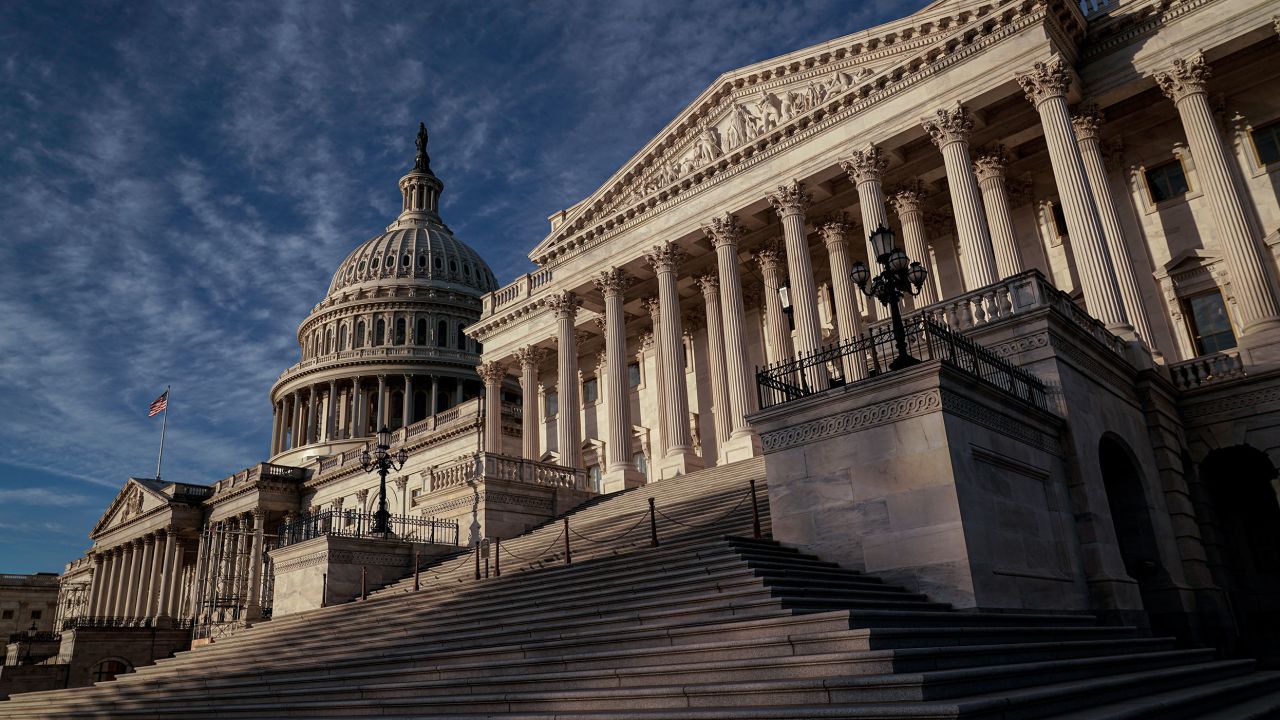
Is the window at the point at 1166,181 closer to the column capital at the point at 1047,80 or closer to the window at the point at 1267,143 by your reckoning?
the window at the point at 1267,143

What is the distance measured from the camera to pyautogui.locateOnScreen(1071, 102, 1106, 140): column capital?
2750 cm

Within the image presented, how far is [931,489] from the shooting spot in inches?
526

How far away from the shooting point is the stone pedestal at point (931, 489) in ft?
43.3

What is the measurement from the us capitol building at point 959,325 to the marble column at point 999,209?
0.09m

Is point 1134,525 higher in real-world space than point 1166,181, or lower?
lower

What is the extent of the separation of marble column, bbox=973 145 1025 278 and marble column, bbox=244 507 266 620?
43182 mm

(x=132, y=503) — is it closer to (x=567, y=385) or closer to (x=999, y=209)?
(x=567, y=385)

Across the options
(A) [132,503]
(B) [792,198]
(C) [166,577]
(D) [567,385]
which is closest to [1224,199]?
(B) [792,198]

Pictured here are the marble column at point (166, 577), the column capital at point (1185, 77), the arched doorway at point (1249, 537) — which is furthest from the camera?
the marble column at point (166, 577)

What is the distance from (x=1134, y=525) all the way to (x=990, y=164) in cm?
1465

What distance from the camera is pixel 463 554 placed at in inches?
1067

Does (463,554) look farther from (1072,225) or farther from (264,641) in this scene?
(1072,225)

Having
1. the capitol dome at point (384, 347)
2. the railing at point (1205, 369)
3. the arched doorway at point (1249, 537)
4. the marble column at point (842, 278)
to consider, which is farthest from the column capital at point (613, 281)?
the capitol dome at point (384, 347)

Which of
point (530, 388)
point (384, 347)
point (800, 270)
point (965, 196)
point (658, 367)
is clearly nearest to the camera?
point (965, 196)
